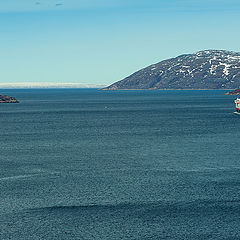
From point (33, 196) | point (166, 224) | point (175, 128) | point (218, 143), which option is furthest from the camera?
point (175, 128)

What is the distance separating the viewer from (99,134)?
115938 millimetres

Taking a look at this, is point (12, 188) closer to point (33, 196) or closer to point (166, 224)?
point (33, 196)

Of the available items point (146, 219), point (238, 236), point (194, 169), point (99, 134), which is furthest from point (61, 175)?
point (99, 134)

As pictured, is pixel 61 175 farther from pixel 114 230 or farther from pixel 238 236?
pixel 238 236

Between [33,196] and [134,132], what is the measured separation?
72933mm

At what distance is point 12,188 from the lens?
52906 millimetres

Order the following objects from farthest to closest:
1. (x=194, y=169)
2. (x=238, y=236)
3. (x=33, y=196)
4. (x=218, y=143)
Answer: (x=218, y=143)
(x=194, y=169)
(x=33, y=196)
(x=238, y=236)

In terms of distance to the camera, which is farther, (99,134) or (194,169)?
(99,134)

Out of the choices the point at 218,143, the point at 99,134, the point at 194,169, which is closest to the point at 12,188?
the point at 194,169

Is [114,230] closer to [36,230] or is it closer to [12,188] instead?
[36,230]

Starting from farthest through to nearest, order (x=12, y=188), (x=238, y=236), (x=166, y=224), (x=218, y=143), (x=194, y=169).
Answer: (x=218, y=143) < (x=194, y=169) < (x=12, y=188) < (x=166, y=224) < (x=238, y=236)

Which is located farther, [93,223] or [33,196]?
[33,196]

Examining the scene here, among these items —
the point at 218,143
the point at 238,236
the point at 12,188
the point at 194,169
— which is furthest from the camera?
the point at 218,143

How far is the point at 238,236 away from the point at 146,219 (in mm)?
8065
